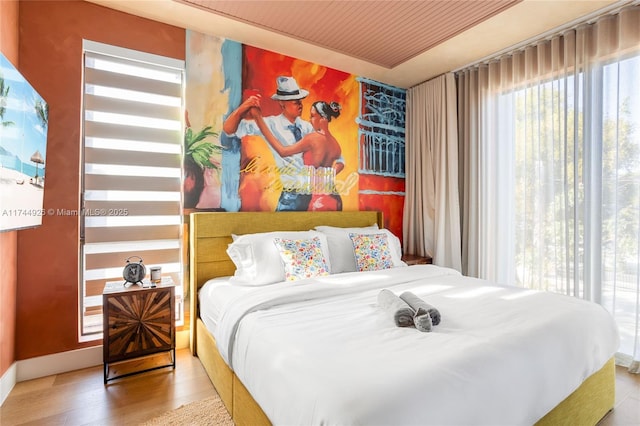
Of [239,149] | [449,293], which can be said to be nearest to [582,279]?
[449,293]

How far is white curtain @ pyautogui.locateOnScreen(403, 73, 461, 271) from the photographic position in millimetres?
3596

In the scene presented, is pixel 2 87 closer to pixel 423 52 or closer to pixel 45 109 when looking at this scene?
pixel 45 109

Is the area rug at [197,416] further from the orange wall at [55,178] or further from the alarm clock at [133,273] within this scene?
the orange wall at [55,178]

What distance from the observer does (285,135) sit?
3.27 meters

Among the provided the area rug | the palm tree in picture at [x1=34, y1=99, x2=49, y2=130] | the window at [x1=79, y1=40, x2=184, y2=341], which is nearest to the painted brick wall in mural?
the window at [x1=79, y1=40, x2=184, y2=341]

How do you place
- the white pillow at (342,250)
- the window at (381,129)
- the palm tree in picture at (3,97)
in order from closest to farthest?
the palm tree in picture at (3,97) → the white pillow at (342,250) → the window at (381,129)

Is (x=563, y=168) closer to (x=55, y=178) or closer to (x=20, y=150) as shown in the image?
(x=20, y=150)

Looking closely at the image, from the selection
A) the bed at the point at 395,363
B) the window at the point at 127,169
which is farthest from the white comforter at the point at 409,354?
the window at the point at 127,169

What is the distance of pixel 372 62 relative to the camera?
11.1 ft

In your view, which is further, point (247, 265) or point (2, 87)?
point (247, 265)

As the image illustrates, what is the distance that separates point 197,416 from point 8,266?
60.8 inches

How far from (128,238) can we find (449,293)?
7.98 feet

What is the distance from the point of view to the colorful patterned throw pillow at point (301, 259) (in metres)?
2.49

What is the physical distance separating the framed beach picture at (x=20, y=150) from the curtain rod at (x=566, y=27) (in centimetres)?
371
